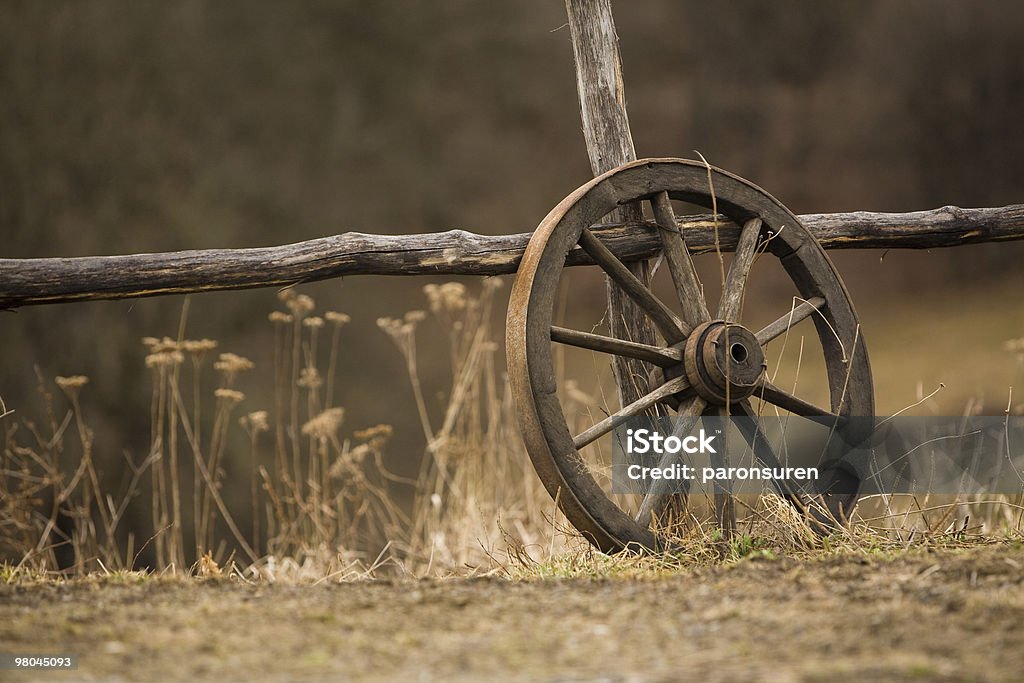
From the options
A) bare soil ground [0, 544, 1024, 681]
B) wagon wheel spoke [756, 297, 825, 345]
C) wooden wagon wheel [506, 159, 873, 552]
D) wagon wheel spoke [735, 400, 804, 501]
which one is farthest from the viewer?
wagon wheel spoke [756, 297, 825, 345]

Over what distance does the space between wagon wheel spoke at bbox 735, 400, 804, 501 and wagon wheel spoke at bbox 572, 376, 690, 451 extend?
0.62 feet

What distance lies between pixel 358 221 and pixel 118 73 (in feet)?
5.45

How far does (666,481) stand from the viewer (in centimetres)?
253

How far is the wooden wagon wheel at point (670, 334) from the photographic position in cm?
236

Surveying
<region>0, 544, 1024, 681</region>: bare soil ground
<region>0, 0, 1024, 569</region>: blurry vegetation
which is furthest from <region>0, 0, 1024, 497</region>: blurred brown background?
<region>0, 544, 1024, 681</region>: bare soil ground

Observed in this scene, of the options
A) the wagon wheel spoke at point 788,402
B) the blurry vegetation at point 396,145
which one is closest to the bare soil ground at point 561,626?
the wagon wheel spoke at point 788,402

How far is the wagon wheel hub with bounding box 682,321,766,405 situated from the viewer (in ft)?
8.34

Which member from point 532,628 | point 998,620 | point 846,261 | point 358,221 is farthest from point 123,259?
point 846,261

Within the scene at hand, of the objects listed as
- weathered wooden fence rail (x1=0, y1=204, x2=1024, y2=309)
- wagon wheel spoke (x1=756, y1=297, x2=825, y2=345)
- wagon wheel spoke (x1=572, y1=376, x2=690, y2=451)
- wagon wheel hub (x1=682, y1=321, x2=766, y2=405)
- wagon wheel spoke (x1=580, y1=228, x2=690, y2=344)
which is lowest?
wagon wheel spoke (x1=572, y1=376, x2=690, y2=451)

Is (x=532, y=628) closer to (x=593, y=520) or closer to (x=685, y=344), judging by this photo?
(x=593, y=520)

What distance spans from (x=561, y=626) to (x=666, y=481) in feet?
3.24

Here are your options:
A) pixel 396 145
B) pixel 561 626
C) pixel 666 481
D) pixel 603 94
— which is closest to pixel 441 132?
pixel 396 145

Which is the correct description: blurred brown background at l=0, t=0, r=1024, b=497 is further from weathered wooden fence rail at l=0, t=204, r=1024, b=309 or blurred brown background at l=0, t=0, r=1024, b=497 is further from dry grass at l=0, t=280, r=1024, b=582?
weathered wooden fence rail at l=0, t=204, r=1024, b=309

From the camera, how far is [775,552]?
2408 mm
